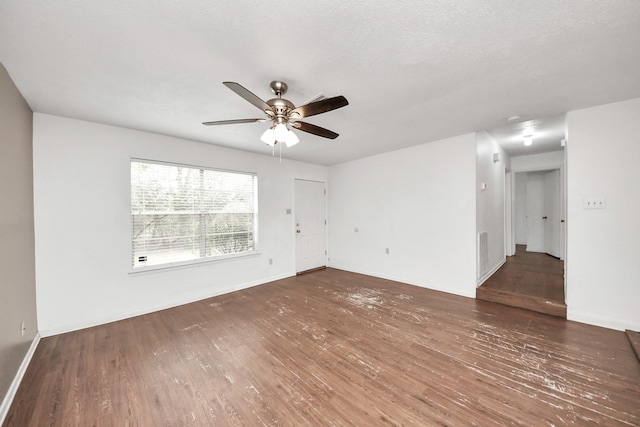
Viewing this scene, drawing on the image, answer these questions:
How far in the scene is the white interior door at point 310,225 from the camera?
512 cm

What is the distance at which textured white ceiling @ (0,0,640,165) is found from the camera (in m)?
1.31

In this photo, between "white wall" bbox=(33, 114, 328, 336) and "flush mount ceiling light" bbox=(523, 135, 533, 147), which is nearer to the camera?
"white wall" bbox=(33, 114, 328, 336)

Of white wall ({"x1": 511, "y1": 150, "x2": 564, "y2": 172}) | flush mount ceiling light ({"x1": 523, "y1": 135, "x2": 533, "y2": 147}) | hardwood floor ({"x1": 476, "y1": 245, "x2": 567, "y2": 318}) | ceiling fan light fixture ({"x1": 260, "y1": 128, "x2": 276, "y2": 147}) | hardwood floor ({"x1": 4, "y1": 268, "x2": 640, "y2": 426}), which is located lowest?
hardwood floor ({"x1": 4, "y1": 268, "x2": 640, "y2": 426})

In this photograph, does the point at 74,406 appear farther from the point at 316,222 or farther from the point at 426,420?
the point at 316,222

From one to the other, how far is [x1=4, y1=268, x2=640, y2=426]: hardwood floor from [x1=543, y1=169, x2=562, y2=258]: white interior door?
3.51 m

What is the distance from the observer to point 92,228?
2.83m

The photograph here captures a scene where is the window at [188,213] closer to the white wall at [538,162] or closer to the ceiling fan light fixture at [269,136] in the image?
the ceiling fan light fixture at [269,136]

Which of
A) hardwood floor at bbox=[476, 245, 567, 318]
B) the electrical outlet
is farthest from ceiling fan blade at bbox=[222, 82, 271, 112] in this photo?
hardwood floor at bbox=[476, 245, 567, 318]

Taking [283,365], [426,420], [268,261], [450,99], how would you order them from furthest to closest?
[268,261]
[450,99]
[283,365]
[426,420]

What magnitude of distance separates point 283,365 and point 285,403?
418 millimetres

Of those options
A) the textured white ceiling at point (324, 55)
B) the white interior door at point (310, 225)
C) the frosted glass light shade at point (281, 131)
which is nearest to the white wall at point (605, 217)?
the textured white ceiling at point (324, 55)

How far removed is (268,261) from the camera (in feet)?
14.9

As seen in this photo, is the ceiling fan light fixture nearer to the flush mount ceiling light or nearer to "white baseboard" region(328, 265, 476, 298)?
"white baseboard" region(328, 265, 476, 298)

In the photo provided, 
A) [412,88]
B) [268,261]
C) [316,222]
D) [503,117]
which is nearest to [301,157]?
[316,222]
